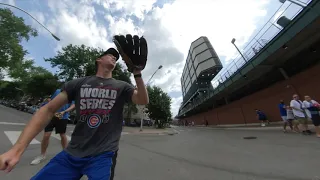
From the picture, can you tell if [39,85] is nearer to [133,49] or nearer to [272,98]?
[272,98]

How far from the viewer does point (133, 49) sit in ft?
6.56

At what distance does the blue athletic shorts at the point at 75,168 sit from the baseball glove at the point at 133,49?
0.91m

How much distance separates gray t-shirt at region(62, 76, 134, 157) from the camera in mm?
1870

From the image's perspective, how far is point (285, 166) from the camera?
4590 mm

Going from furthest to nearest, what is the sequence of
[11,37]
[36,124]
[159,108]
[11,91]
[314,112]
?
[11,91] < [159,108] < [11,37] < [314,112] < [36,124]

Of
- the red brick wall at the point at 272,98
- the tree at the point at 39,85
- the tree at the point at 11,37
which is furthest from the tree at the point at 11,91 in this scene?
the red brick wall at the point at 272,98

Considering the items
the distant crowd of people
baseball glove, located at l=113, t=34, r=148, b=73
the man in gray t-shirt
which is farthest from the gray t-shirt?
the distant crowd of people

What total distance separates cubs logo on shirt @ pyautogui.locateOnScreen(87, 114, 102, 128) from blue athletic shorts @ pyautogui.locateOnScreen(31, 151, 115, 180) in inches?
11.8

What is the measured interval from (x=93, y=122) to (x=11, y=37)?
1278 inches

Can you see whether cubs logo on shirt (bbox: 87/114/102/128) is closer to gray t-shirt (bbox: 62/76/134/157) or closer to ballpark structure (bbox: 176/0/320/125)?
gray t-shirt (bbox: 62/76/134/157)

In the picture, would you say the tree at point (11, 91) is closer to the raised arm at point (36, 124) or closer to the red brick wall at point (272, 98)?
the red brick wall at point (272, 98)

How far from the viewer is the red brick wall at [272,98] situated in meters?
16.7

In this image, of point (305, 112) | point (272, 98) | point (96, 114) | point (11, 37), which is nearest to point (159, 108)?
point (272, 98)

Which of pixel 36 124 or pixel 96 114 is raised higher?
A: pixel 96 114
